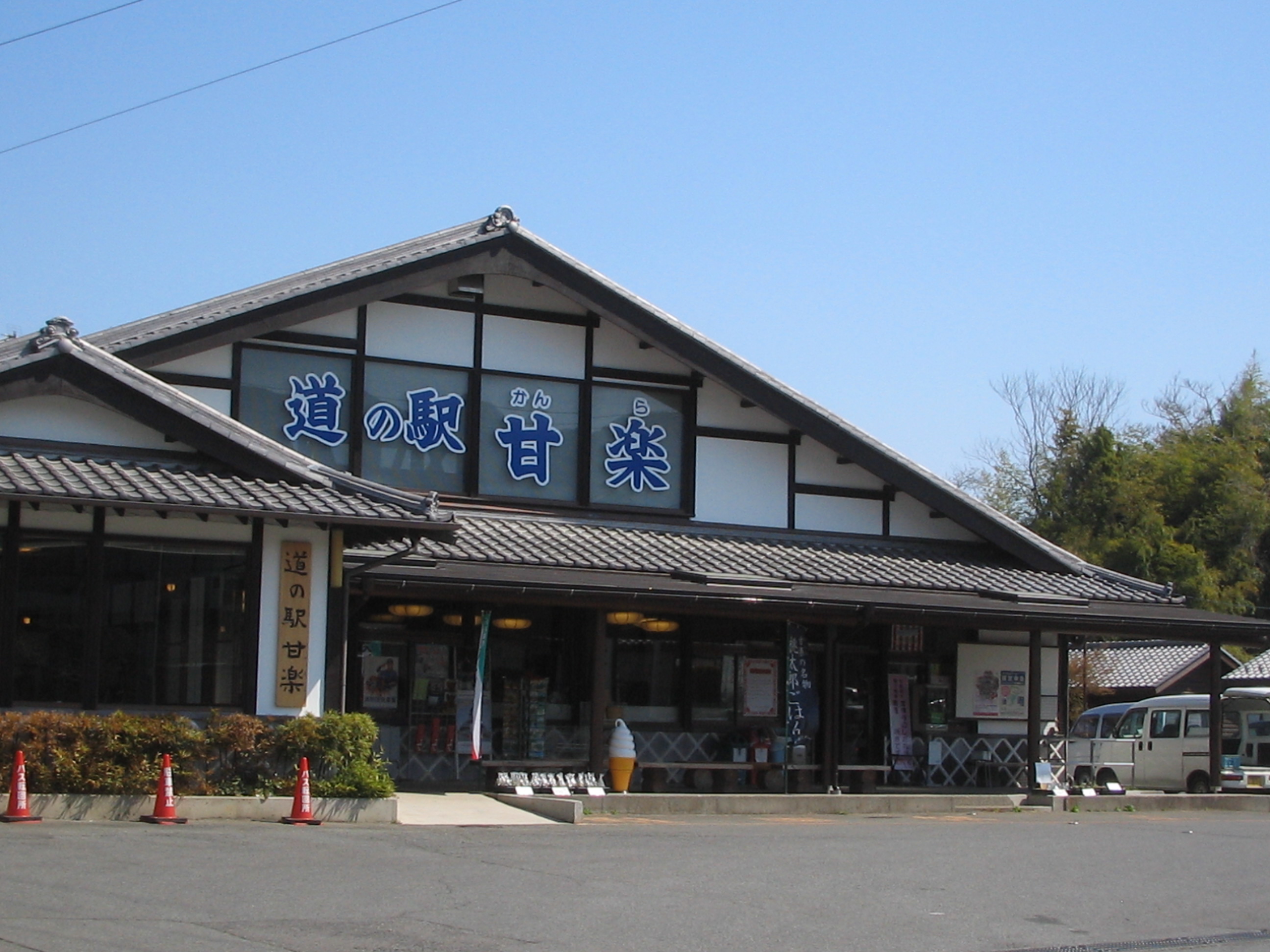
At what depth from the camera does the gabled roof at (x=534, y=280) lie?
18391 mm

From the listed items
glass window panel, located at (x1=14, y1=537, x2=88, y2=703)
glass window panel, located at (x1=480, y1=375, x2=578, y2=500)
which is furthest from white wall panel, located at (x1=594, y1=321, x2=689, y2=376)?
glass window panel, located at (x1=14, y1=537, x2=88, y2=703)

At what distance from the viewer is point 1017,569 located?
22.8 m

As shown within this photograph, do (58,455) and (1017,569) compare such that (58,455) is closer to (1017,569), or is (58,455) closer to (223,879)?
(223,879)

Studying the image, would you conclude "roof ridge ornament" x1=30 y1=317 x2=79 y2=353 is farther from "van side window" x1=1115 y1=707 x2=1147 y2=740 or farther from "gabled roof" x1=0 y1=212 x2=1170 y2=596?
"van side window" x1=1115 y1=707 x2=1147 y2=740

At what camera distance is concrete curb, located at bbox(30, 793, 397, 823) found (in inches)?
516

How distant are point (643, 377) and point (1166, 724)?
43.6ft

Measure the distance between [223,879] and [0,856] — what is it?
1648 mm

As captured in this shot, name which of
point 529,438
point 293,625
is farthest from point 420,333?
point 293,625

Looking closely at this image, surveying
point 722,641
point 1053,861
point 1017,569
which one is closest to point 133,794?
point 1053,861

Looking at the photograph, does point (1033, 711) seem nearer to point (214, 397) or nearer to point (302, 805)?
point (302, 805)

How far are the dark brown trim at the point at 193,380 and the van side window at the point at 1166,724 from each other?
18.4 meters

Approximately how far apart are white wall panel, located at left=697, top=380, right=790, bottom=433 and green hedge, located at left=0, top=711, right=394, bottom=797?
8.37 metres

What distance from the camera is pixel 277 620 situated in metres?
15.3

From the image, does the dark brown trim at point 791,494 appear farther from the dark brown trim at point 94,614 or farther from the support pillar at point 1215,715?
the dark brown trim at point 94,614
